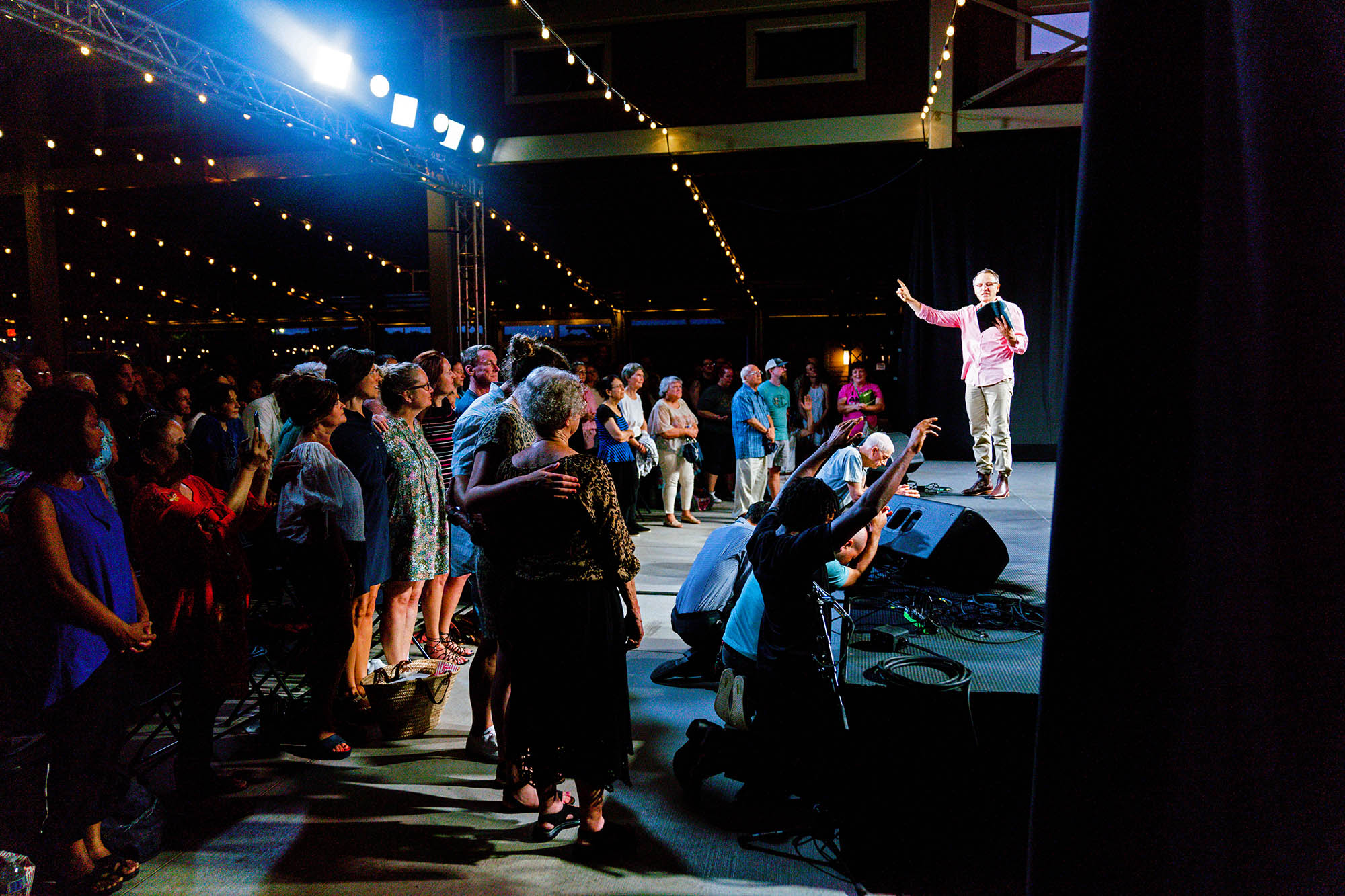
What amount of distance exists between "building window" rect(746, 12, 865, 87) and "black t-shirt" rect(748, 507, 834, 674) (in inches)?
381

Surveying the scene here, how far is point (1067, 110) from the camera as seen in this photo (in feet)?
29.4

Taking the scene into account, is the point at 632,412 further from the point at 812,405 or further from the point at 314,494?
the point at 314,494

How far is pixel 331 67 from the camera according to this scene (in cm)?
700

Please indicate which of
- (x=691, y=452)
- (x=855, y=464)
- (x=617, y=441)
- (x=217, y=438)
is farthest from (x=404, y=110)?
(x=855, y=464)

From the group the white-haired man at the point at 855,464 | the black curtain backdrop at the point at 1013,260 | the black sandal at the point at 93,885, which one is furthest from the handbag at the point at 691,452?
the black sandal at the point at 93,885

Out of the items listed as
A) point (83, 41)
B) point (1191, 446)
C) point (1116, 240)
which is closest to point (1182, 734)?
point (1191, 446)

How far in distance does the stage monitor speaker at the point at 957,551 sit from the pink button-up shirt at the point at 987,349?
70.1 inches

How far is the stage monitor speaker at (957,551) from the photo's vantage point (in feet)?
11.7

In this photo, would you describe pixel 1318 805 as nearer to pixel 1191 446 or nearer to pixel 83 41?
pixel 1191 446

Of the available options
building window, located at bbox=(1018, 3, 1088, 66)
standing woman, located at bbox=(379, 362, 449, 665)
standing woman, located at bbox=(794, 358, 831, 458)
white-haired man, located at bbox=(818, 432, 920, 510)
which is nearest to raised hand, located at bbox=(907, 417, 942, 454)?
white-haired man, located at bbox=(818, 432, 920, 510)

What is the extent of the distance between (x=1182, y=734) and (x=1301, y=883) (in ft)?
0.45

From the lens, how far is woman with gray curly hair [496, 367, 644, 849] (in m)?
2.26

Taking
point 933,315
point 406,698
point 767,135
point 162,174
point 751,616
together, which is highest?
point 767,135

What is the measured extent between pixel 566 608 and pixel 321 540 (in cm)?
135
